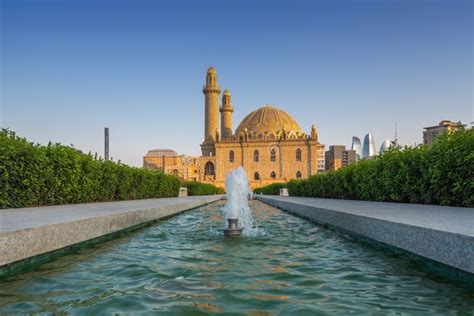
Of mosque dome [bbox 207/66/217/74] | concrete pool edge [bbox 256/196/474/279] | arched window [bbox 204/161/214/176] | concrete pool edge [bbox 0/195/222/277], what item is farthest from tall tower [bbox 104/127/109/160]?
mosque dome [bbox 207/66/217/74]

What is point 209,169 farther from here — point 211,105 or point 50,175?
point 50,175

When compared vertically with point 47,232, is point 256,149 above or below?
above

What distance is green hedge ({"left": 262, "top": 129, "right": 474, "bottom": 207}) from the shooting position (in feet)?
23.2

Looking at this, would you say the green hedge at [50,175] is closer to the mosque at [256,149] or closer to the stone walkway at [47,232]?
the stone walkway at [47,232]

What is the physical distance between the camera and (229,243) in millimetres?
5398

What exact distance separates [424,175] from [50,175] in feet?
26.3

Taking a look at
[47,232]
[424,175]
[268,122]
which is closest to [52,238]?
[47,232]

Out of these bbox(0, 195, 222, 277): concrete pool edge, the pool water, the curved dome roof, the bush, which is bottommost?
the pool water

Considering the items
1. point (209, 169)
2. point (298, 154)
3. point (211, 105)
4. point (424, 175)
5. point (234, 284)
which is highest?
point (211, 105)

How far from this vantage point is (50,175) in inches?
362

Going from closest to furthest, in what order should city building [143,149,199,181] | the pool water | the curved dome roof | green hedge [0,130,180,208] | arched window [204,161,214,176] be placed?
the pool water, green hedge [0,130,180,208], the curved dome roof, arched window [204,161,214,176], city building [143,149,199,181]

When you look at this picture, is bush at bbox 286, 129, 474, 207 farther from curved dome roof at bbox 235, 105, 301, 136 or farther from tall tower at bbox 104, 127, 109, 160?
curved dome roof at bbox 235, 105, 301, 136

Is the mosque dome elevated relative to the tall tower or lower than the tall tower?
elevated

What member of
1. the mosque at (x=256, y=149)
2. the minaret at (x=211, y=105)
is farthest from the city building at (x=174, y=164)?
the minaret at (x=211, y=105)
